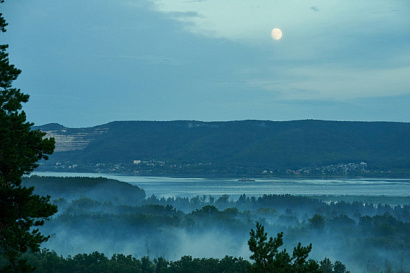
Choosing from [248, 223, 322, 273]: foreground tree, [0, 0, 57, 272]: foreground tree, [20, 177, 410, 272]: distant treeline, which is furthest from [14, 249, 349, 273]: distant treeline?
[20, 177, 410, 272]: distant treeline

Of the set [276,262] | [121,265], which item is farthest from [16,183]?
[121,265]

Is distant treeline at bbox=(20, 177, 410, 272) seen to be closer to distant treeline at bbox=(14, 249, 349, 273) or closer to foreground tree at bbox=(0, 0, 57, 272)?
distant treeline at bbox=(14, 249, 349, 273)

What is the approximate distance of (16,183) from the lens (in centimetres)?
1608

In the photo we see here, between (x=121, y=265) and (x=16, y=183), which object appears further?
(x=121, y=265)

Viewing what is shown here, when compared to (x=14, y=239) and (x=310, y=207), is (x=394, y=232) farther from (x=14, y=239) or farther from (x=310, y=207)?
(x=14, y=239)

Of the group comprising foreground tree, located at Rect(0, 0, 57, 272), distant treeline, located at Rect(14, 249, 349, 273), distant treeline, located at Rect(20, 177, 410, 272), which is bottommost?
distant treeline, located at Rect(20, 177, 410, 272)

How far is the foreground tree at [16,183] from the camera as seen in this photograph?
1521 centimetres

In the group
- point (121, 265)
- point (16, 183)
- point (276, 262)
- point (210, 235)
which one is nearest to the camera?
point (16, 183)

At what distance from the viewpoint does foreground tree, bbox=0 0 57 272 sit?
1521 centimetres

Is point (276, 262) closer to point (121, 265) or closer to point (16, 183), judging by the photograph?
point (16, 183)

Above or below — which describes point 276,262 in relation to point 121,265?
above

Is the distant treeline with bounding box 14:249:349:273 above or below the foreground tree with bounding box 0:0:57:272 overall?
below

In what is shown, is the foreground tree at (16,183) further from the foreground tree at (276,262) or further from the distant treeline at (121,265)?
the distant treeline at (121,265)

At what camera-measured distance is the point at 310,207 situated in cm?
15550
